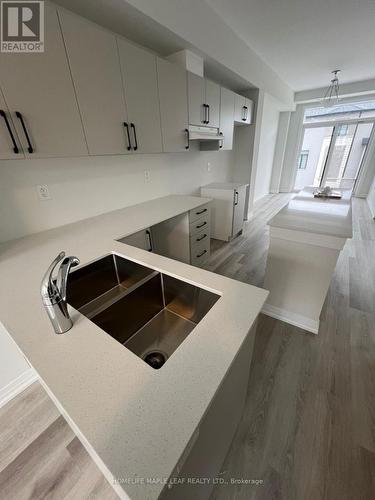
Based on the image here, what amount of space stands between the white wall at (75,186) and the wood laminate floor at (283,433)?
49.7 inches

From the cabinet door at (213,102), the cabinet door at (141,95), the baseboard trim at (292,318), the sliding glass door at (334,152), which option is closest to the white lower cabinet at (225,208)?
the cabinet door at (213,102)

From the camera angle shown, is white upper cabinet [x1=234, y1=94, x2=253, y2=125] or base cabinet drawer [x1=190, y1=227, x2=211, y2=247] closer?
base cabinet drawer [x1=190, y1=227, x2=211, y2=247]

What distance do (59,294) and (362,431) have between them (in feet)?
5.79

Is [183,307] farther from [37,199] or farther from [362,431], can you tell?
[37,199]

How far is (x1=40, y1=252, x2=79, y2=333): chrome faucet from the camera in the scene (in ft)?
2.11

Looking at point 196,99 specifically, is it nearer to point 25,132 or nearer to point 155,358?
point 25,132

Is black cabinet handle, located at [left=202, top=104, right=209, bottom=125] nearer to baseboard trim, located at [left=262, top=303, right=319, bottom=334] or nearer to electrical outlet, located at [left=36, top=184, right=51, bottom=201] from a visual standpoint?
electrical outlet, located at [left=36, top=184, right=51, bottom=201]

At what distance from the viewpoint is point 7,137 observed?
42.3 inches

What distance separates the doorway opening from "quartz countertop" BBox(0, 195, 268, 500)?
7.16 metres

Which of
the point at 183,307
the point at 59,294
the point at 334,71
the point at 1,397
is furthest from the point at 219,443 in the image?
the point at 334,71

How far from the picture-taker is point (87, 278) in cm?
124

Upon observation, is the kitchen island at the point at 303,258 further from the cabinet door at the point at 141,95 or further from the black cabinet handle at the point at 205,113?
the black cabinet handle at the point at 205,113

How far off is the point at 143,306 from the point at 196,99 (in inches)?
89.7

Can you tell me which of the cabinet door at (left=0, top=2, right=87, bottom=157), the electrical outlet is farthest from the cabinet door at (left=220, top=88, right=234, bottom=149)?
the electrical outlet
